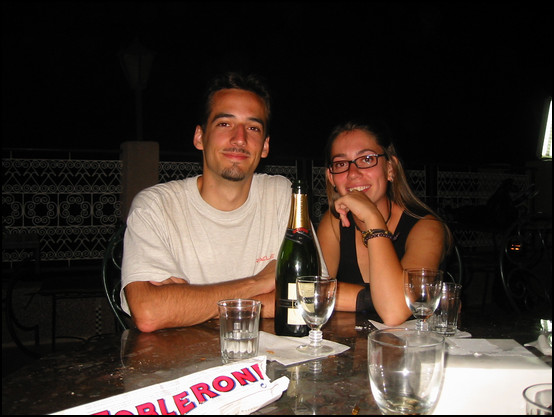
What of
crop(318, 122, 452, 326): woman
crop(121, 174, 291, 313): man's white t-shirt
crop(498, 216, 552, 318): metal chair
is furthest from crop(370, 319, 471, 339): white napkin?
crop(121, 174, 291, 313): man's white t-shirt

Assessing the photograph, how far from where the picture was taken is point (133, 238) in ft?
5.39

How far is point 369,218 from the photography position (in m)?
1.74

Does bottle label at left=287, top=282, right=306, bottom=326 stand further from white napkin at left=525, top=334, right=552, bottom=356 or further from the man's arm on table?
white napkin at left=525, top=334, right=552, bottom=356

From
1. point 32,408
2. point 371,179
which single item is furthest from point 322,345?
point 371,179

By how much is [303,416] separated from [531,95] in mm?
17751

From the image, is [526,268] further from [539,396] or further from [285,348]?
[539,396]

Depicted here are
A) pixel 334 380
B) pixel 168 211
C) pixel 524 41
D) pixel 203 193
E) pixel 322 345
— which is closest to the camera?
pixel 334 380

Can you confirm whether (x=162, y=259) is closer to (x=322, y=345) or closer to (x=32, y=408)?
(x=322, y=345)

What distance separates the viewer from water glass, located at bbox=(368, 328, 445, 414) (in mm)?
682

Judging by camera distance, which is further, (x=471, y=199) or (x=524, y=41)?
(x=524, y=41)

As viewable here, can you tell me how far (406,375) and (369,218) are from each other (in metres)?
1.08

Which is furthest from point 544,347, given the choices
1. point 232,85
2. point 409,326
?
point 232,85

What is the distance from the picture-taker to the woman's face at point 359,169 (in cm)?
206

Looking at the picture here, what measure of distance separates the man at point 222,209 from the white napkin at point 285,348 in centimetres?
41
